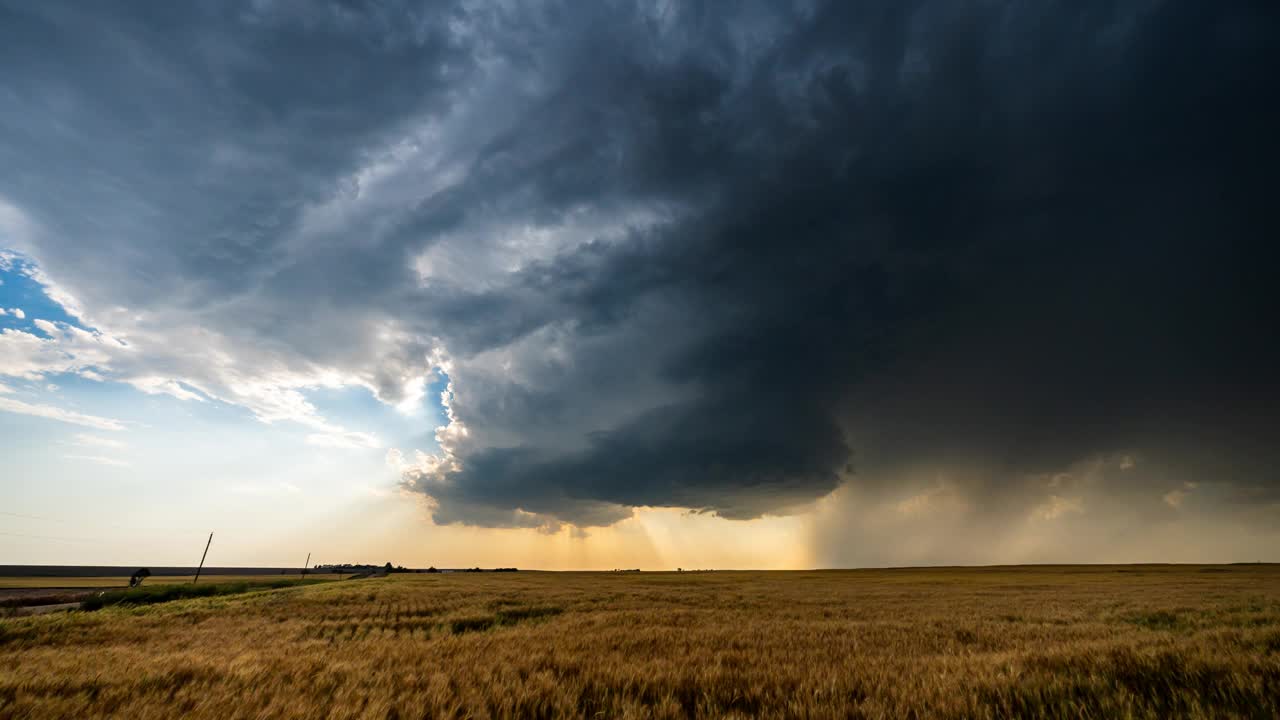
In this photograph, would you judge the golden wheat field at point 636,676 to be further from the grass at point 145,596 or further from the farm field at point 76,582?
the farm field at point 76,582

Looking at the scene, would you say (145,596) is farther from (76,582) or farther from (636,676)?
(76,582)

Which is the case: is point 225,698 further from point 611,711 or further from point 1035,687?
point 1035,687

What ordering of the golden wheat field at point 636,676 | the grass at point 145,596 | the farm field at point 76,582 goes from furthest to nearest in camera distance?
the farm field at point 76,582
the grass at point 145,596
the golden wheat field at point 636,676

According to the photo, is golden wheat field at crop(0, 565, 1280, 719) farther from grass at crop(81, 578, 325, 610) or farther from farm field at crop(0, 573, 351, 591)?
farm field at crop(0, 573, 351, 591)

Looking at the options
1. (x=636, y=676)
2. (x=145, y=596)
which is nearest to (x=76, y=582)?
(x=145, y=596)

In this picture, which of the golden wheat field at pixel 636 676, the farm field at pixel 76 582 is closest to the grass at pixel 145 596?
the golden wheat field at pixel 636 676

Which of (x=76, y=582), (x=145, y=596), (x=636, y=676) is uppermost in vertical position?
(x=636, y=676)

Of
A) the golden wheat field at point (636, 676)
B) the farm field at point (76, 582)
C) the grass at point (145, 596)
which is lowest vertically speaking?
the farm field at point (76, 582)

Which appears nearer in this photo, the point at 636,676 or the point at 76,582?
the point at 636,676

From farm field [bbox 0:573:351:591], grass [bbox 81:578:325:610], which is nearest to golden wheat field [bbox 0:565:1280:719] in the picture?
grass [bbox 81:578:325:610]

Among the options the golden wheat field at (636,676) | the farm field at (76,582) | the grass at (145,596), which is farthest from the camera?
the farm field at (76,582)

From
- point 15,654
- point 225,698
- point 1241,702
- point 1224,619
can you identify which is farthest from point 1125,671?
point 15,654

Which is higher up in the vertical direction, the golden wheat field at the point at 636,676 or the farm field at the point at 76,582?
the golden wheat field at the point at 636,676

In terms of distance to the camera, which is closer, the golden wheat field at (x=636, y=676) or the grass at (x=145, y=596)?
the golden wheat field at (x=636, y=676)
